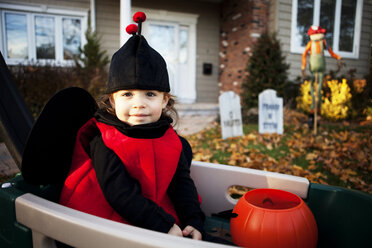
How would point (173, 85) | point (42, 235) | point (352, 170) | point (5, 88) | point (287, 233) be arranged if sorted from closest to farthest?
point (42, 235) < point (287, 233) < point (5, 88) < point (352, 170) < point (173, 85)

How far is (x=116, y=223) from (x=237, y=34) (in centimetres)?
817

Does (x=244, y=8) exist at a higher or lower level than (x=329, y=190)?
higher

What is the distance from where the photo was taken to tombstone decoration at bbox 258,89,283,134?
4.88 metres

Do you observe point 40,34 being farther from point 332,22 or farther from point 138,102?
point 332,22

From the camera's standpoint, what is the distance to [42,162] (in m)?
1.13

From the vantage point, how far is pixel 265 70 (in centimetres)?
703

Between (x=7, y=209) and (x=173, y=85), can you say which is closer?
(x=7, y=209)

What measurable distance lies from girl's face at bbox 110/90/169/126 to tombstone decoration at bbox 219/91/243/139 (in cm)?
335

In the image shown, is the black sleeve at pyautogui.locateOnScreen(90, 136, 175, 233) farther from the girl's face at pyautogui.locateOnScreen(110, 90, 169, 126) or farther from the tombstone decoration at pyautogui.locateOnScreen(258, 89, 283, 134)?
the tombstone decoration at pyautogui.locateOnScreen(258, 89, 283, 134)

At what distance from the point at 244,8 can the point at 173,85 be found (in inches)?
129

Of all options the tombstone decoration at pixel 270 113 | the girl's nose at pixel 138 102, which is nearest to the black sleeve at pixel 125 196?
the girl's nose at pixel 138 102

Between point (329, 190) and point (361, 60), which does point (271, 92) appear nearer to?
point (329, 190)

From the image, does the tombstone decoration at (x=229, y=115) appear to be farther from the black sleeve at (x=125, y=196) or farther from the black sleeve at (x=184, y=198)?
the black sleeve at (x=125, y=196)

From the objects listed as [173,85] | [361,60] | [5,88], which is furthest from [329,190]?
[361,60]
